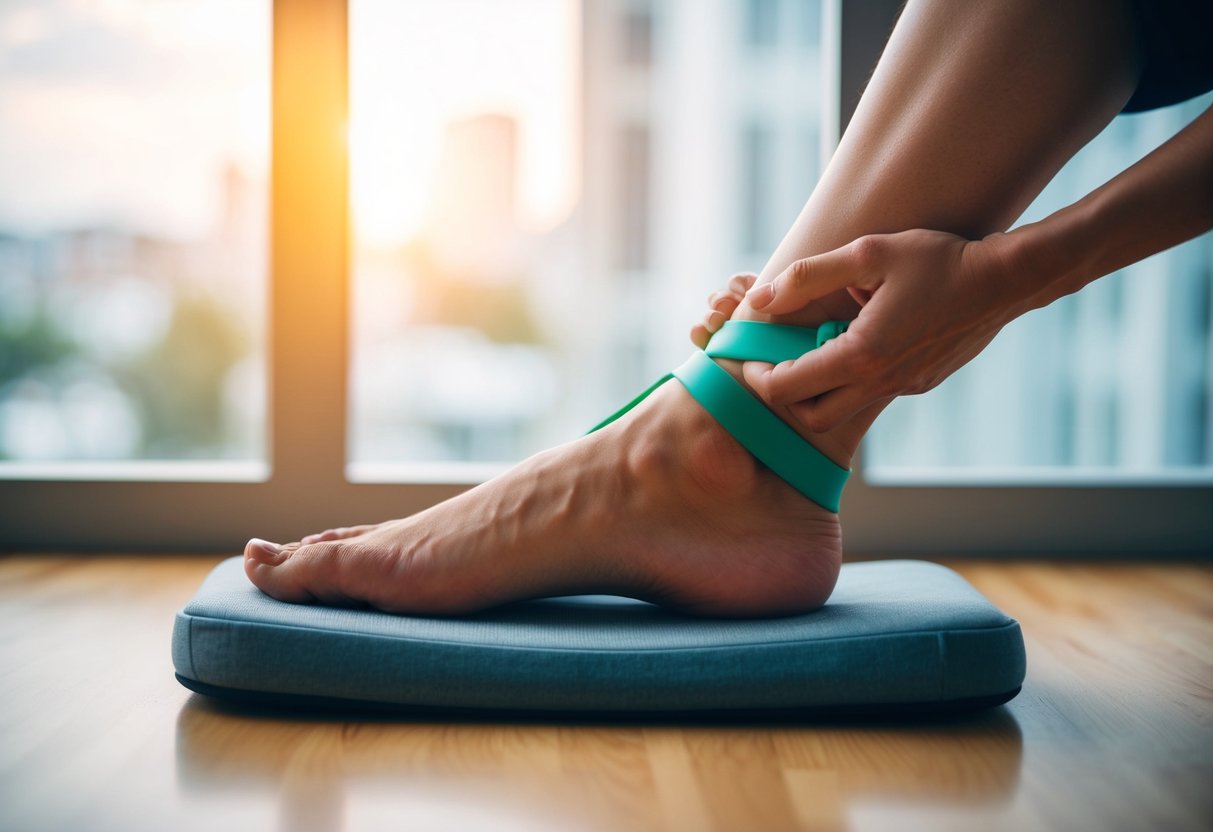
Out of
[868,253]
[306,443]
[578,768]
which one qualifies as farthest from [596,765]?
[306,443]

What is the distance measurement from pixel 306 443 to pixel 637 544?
2.82ft

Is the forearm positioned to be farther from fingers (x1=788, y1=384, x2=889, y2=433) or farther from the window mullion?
the window mullion

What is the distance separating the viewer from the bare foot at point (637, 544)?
792mm

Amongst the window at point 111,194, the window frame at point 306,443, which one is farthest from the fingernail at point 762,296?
the window at point 111,194

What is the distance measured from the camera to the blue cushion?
70cm

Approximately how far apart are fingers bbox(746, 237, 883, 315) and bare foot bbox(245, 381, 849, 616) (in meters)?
0.12

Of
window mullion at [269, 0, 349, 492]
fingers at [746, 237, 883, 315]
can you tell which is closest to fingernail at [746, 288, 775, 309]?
fingers at [746, 237, 883, 315]

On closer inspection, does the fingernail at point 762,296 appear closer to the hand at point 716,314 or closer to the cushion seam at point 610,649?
the hand at point 716,314

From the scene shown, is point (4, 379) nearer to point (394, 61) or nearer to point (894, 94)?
point (894, 94)

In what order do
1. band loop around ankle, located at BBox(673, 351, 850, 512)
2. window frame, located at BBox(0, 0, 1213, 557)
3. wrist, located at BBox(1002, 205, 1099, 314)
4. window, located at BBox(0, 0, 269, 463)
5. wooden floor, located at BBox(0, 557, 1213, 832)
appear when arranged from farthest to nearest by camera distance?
window, located at BBox(0, 0, 269, 463) < window frame, located at BBox(0, 0, 1213, 557) < band loop around ankle, located at BBox(673, 351, 850, 512) < wrist, located at BBox(1002, 205, 1099, 314) < wooden floor, located at BBox(0, 557, 1213, 832)

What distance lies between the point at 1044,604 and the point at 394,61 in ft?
11.9

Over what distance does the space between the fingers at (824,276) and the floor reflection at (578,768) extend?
35cm

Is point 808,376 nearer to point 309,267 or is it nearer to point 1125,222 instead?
point 1125,222

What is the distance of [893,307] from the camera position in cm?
69
